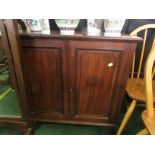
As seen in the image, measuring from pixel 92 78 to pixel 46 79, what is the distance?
34 cm

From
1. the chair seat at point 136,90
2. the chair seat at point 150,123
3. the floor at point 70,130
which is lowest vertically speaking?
the floor at point 70,130

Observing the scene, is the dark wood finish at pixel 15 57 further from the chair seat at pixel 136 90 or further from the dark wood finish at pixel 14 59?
the chair seat at pixel 136 90

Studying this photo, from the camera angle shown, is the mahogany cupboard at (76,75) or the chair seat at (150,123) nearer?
the chair seat at (150,123)

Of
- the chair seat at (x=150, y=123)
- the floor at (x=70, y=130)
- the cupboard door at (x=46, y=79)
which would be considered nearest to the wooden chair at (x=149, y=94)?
the chair seat at (x=150, y=123)

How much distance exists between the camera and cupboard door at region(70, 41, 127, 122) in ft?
2.92

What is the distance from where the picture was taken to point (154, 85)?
1.15 metres

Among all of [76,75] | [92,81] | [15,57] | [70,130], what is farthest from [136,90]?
[15,57]

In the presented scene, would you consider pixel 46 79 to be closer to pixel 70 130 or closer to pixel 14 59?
pixel 14 59

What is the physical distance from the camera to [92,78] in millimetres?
990

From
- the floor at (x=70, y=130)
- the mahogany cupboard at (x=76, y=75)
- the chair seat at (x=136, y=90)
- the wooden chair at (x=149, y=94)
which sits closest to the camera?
the wooden chair at (x=149, y=94)

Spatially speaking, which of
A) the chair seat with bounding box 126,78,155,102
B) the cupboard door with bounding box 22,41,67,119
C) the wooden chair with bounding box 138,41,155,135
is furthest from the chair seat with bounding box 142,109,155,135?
the cupboard door with bounding box 22,41,67,119

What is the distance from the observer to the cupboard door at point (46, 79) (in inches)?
36.6
